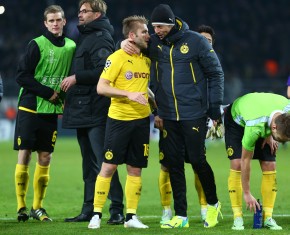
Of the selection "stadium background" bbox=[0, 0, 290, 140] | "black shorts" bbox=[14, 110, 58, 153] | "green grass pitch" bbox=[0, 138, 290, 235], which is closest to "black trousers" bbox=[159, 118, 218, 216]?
"green grass pitch" bbox=[0, 138, 290, 235]

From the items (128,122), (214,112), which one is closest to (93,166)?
(128,122)

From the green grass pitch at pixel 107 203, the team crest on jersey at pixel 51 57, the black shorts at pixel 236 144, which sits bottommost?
the green grass pitch at pixel 107 203

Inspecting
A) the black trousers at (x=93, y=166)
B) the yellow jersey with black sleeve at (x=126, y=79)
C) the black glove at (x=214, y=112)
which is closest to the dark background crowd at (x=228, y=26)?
the black trousers at (x=93, y=166)

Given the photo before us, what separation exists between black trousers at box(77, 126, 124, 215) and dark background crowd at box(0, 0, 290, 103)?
65.9 ft

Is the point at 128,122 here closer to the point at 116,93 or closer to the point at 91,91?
the point at 116,93

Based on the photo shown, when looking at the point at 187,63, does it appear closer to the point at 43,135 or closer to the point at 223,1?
the point at 43,135

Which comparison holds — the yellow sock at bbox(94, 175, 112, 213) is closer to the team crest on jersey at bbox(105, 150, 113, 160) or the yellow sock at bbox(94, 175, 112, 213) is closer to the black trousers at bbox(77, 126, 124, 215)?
the team crest on jersey at bbox(105, 150, 113, 160)

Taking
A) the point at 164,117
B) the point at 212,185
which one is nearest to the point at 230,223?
the point at 212,185

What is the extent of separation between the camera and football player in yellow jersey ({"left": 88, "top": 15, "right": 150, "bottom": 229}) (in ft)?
29.0

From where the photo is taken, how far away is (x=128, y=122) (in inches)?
351

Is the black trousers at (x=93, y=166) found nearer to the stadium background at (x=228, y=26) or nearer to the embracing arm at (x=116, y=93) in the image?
the embracing arm at (x=116, y=93)

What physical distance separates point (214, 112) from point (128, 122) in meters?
0.87

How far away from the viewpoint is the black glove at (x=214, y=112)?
8867mm

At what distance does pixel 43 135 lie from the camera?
9914 mm
